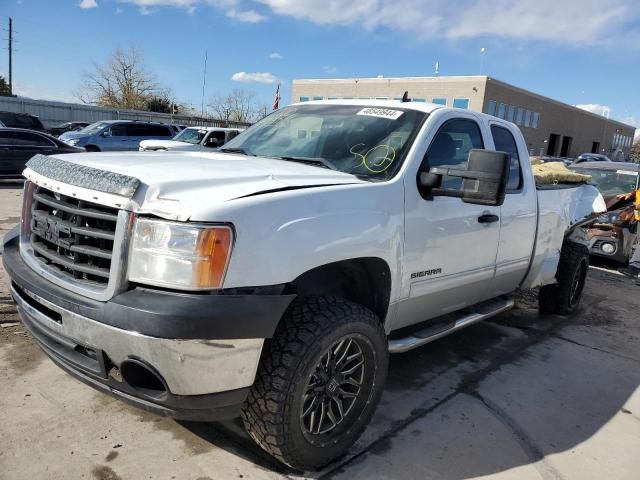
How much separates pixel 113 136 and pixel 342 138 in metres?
16.4

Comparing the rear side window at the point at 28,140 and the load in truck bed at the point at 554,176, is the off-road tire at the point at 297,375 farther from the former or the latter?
the rear side window at the point at 28,140

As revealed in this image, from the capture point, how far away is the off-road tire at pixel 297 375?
2383 mm

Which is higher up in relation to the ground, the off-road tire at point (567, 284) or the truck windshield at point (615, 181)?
the truck windshield at point (615, 181)

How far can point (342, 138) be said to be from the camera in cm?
349

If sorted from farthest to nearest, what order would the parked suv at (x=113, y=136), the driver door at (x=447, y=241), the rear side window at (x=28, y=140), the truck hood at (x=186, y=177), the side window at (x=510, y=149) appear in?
the parked suv at (x=113, y=136) → the rear side window at (x=28, y=140) → the side window at (x=510, y=149) → the driver door at (x=447, y=241) → the truck hood at (x=186, y=177)

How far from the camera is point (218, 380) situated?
7.30 feet

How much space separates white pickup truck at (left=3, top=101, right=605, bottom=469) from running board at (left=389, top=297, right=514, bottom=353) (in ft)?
0.09

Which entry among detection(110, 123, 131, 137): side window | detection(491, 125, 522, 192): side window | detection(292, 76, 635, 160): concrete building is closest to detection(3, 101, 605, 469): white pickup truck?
detection(491, 125, 522, 192): side window

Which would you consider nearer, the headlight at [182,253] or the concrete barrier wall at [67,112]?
the headlight at [182,253]

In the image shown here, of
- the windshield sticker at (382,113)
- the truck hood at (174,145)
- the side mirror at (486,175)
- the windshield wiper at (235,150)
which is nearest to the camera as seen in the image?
the side mirror at (486,175)

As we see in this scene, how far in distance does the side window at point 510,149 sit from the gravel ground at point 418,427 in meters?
1.46

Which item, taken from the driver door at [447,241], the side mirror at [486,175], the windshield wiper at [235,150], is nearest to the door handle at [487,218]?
the driver door at [447,241]

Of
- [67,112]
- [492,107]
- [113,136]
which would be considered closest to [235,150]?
[113,136]

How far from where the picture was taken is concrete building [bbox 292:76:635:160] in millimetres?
45219
